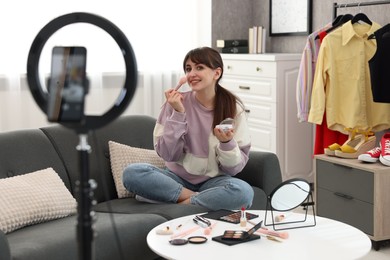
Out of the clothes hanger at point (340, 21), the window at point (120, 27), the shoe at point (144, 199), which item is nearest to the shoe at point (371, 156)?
the clothes hanger at point (340, 21)

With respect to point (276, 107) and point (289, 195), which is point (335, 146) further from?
point (289, 195)

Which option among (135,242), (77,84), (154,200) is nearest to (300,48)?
(154,200)

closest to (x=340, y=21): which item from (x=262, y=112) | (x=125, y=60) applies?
(x=262, y=112)

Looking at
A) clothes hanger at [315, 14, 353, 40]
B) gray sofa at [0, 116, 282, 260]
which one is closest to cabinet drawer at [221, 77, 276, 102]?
clothes hanger at [315, 14, 353, 40]

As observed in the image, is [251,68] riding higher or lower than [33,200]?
higher

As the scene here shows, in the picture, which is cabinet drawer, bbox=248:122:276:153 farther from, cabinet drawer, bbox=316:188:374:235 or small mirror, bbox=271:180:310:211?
small mirror, bbox=271:180:310:211

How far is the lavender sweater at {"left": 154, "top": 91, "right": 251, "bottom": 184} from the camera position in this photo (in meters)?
2.94

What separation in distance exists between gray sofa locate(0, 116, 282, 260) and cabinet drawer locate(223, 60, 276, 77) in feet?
4.50

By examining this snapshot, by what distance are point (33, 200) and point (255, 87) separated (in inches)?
95.3

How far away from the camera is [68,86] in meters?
0.74

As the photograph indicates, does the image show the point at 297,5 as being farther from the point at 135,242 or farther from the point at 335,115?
the point at 135,242

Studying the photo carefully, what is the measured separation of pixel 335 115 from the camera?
3996 mm

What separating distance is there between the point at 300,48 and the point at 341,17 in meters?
0.97

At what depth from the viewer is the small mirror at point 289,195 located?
7.22 ft
